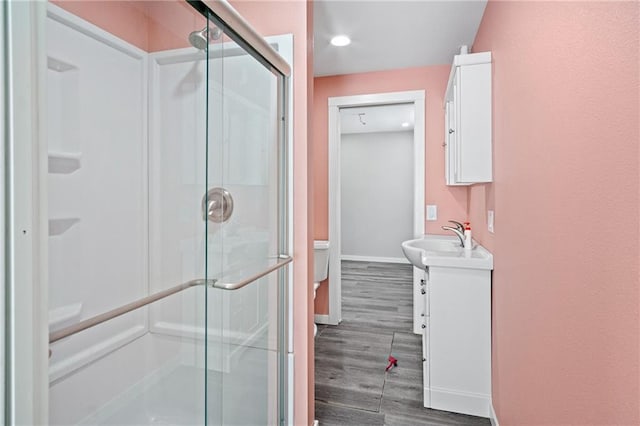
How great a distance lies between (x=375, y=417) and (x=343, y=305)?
2.06 metres

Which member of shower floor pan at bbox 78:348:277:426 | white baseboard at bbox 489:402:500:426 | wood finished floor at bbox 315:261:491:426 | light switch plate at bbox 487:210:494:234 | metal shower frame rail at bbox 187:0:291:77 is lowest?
wood finished floor at bbox 315:261:491:426

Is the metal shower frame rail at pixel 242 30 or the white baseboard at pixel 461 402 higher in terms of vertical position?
the metal shower frame rail at pixel 242 30

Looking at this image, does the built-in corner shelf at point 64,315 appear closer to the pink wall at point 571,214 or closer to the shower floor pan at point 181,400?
the shower floor pan at point 181,400

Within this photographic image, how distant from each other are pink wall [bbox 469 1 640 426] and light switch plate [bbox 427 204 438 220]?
58.6 inches

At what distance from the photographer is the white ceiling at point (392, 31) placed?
2186mm

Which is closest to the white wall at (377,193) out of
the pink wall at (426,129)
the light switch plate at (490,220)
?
the pink wall at (426,129)

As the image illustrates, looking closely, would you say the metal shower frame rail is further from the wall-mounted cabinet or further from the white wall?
the white wall

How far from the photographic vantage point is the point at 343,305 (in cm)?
405

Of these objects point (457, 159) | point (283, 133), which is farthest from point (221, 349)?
point (457, 159)

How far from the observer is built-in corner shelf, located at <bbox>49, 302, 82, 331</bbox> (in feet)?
2.47

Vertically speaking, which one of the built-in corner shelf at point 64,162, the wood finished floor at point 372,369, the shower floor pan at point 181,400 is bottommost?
the wood finished floor at point 372,369

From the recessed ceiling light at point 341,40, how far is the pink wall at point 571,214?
123cm

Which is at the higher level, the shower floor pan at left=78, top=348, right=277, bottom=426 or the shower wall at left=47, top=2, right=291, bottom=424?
the shower wall at left=47, top=2, right=291, bottom=424

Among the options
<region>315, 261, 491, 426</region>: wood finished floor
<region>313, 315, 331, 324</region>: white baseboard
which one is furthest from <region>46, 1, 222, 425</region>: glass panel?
<region>313, 315, 331, 324</region>: white baseboard
